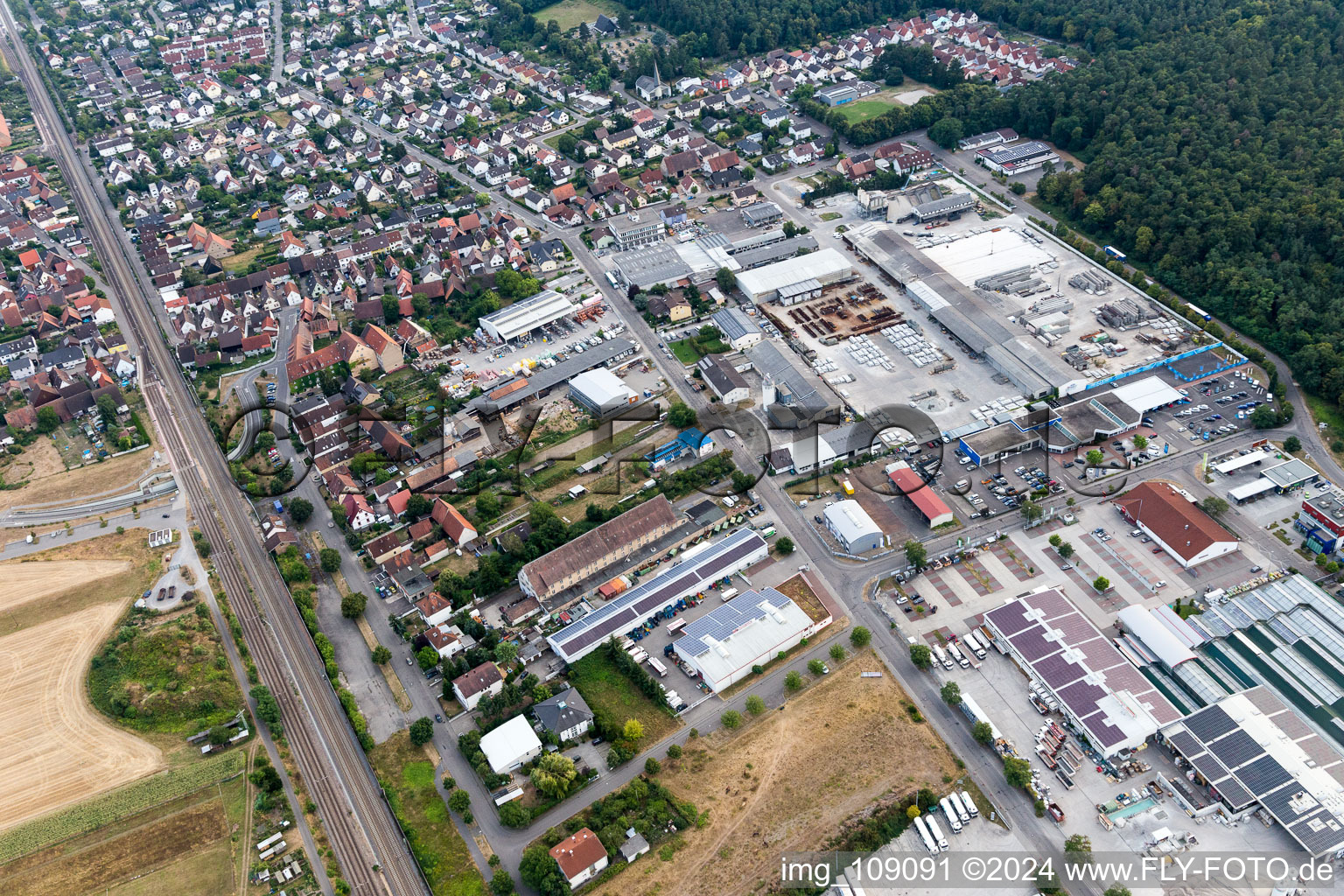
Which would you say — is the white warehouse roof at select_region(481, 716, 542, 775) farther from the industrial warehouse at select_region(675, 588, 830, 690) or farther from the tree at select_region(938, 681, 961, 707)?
the tree at select_region(938, 681, 961, 707)

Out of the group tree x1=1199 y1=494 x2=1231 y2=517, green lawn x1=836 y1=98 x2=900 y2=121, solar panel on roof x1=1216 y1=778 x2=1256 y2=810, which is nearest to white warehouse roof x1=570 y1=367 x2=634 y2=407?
tree x1=1199 y1=494 x2=1231 y2=517

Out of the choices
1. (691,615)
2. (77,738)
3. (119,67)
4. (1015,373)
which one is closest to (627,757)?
(691,615)

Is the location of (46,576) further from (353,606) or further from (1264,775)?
(1264,775)

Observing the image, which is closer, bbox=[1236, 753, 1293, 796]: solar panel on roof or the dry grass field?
bbox=[1236, 753, 1293, 796]: solar panel on roof

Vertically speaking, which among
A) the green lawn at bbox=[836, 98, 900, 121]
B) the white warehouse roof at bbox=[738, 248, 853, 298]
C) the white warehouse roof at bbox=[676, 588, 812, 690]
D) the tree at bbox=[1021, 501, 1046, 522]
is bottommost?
the white warehouse roof at bbox=[676, 588, 812, 690]

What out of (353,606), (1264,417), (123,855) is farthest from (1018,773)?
(123,855)

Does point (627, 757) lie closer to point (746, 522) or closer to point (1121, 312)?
point (746, 522)

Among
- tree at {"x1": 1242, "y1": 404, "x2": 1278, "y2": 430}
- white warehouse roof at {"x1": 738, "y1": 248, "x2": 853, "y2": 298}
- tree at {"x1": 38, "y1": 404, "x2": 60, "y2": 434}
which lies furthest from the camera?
white warehouse roof at {"x1": 738, "y1": 248, "x2": 853, "y2": 298}
